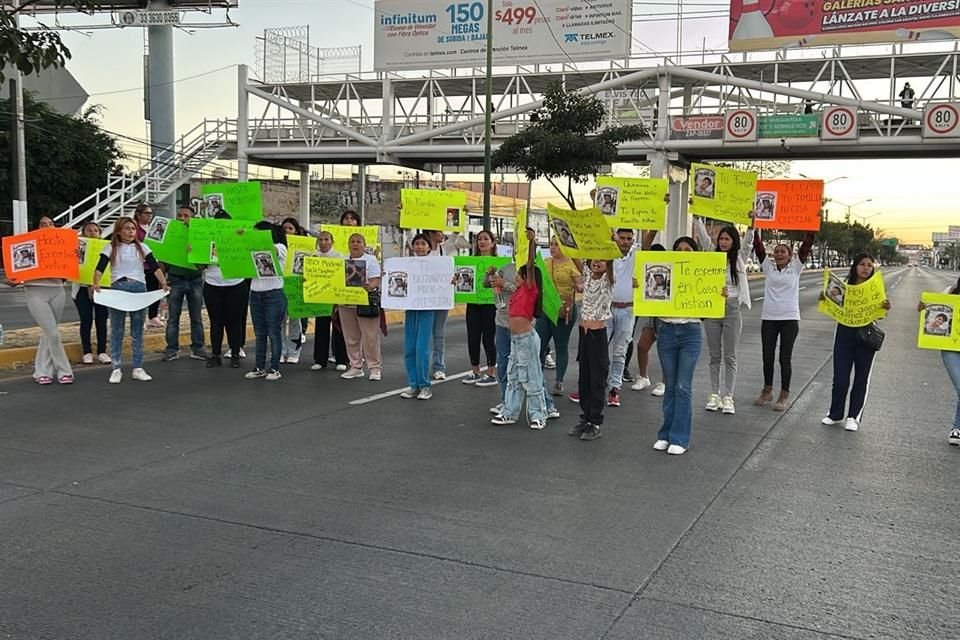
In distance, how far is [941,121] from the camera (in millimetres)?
27172

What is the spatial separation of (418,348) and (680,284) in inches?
121

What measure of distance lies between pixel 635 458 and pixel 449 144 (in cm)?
2890

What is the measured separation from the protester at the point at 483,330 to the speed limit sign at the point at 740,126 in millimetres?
21520

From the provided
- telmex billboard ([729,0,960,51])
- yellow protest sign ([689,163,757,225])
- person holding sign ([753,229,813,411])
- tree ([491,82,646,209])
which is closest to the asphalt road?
person holding sign ([753,229,813,411])

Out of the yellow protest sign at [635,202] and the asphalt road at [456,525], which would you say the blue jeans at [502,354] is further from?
the yellow protest sign at [635,202]

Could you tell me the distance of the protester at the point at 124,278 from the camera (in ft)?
31.9

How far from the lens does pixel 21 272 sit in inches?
368

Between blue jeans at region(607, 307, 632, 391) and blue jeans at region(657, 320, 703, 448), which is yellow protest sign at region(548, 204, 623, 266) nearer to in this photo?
blue jeans at region(657, 320, 703, 448)

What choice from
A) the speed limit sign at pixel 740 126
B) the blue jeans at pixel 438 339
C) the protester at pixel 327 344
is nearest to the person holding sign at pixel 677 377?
the blue jeans at pixel 438 339

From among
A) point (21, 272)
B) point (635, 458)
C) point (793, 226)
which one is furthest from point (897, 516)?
point (21, 272)

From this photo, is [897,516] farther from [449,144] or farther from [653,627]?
[449,144]

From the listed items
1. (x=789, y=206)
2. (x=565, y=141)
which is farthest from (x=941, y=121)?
(x=789, y=206)

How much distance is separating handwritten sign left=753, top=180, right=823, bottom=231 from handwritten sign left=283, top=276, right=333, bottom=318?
5.42 m

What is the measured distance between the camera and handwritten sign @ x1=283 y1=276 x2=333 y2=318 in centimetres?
1079
